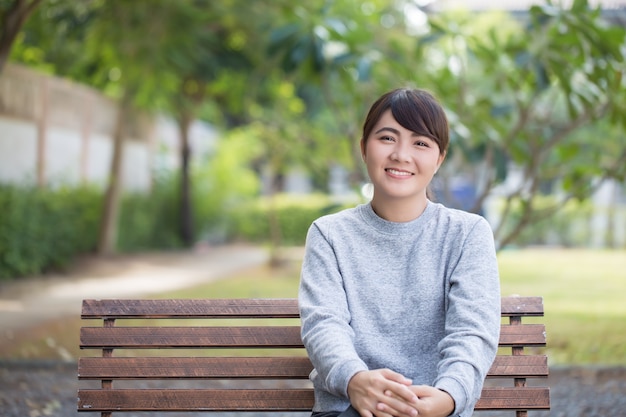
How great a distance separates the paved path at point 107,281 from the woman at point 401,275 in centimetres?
573

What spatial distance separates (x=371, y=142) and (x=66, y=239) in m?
10.8

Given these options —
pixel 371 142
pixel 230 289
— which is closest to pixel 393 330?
pixel 371 142

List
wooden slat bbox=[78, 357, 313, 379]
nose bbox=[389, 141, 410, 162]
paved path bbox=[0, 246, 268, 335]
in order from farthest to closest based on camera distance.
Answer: paved path bbox=[0, 246, 268, 335] → wooden slat bbox=[78, 357, 313, 379] → nose bbox=[389, 141, 410, 162]

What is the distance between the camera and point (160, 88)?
37.9ft

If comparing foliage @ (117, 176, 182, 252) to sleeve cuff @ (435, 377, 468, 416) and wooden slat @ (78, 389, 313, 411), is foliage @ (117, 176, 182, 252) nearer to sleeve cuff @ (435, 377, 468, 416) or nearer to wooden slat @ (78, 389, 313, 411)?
wooden slat @ (78, 389, 313, 411)

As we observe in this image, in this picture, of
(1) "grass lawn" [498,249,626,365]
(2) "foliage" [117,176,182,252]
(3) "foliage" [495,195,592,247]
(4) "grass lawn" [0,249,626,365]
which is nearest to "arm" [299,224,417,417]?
(4) "grass lawn" [0,249,626,365]

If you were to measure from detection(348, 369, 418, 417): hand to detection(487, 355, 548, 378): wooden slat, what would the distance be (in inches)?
23.6

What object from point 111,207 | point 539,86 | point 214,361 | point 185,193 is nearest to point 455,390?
point 214,361

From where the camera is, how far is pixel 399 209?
2.47 m

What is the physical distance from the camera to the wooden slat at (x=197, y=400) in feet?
9.03

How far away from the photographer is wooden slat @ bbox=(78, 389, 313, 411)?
2752 millimetres

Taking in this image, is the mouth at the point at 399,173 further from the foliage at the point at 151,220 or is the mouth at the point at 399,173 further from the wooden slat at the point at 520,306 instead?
the foliage at the point at 151,220

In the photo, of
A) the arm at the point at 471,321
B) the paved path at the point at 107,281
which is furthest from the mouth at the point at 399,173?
the paved path at the point at 107,281

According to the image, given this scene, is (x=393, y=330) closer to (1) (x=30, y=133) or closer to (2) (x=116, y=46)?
(2) (x=116, y=46)
